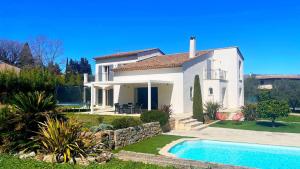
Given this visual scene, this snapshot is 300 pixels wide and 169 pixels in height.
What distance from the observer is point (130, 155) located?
12.5 m

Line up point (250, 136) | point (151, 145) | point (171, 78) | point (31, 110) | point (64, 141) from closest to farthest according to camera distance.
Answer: point (64, 141) → point (31, 110) → point (151, 145) → point (250, 136) → point (171, 78)

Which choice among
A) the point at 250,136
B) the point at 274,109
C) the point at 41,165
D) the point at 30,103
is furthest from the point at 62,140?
the point at 274,109

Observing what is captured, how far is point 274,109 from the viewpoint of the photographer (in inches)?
916

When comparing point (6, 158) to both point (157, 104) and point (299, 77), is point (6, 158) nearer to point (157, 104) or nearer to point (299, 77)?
point (157, 104)

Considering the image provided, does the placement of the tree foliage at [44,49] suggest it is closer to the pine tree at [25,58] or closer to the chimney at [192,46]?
the pine tree at [25,58]

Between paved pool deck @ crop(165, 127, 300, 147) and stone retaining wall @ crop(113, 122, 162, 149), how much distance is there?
2742 mm

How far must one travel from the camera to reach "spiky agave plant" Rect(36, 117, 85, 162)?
1122 cm

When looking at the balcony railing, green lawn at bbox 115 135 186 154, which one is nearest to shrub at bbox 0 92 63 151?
green lawn at bbox 115 135 186 154

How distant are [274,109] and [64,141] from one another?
18723mm

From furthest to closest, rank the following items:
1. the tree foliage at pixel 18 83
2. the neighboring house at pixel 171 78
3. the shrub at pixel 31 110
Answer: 1. the neighboring house at pixel 171 78
2. the tree foliage at pixel 18 83
3. the shrub at pixel 31 110

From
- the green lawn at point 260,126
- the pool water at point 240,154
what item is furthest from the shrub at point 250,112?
the pool water at point 240,154

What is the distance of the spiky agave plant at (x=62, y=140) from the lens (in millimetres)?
11219

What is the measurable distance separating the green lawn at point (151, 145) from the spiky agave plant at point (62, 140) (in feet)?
13.8

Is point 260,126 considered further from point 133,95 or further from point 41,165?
point 41,165
